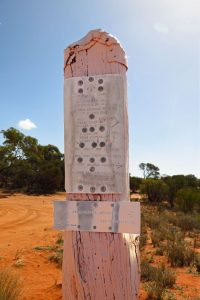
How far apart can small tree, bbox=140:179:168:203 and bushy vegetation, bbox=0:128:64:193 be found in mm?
9945

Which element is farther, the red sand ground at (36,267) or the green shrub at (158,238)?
the green shrub at (158,238)

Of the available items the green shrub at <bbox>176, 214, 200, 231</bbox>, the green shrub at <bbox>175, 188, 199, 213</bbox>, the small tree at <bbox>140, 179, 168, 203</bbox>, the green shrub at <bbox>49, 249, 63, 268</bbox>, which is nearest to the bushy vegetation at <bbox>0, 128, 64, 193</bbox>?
the small tree at <bbox>140, 179, 168, 203</bbox>

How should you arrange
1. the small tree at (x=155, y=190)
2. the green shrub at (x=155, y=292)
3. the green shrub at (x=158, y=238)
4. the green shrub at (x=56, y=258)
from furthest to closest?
the small tree at (x=155, y=190) < the green shrub at (x=158, y=238) < the green shrub at (x=56, y=258) < the green shrub at (x=155, y=292)

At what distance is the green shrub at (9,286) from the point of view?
415cm

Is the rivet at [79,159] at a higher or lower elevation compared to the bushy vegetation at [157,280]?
higher

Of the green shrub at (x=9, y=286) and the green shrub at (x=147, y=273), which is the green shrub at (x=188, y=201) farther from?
the green shrub at (x=9, y=286)

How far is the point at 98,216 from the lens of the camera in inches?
115

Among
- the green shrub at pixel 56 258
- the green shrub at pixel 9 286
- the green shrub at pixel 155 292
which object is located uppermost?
the green shrub at pixel 9 286

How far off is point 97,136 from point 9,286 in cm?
238

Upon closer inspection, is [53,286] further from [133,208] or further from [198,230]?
[198,230]

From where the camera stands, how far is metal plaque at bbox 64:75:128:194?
2977 mm

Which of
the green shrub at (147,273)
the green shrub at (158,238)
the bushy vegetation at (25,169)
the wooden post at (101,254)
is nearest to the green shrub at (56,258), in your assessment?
the green shrub at (147,273)

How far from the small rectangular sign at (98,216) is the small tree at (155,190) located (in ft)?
87.6

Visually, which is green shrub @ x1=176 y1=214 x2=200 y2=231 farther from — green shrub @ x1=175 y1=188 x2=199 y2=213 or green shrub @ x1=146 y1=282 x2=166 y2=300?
green shrub @ x1=146 y1=282 x2=166 y2=300
